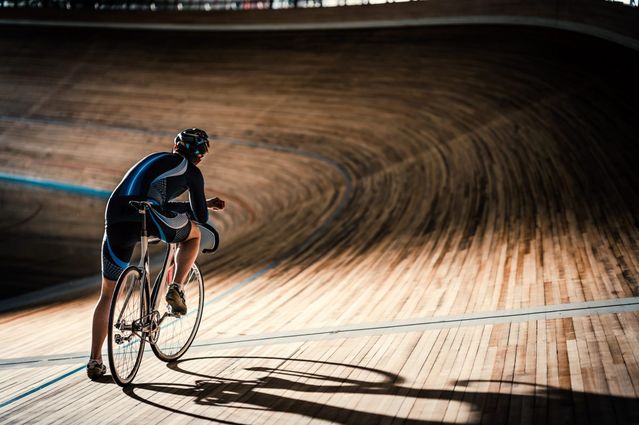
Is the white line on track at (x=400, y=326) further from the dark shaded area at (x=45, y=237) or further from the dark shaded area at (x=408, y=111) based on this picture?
the dark shaded area at (x=45, y=237)

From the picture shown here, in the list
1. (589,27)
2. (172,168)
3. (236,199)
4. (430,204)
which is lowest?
(236,199)

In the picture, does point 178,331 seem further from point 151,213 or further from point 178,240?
point 151,213

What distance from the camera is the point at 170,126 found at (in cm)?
977

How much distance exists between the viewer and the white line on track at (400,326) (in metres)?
3.04

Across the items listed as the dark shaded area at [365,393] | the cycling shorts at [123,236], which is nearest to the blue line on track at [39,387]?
the dark shaded area at [365,393]

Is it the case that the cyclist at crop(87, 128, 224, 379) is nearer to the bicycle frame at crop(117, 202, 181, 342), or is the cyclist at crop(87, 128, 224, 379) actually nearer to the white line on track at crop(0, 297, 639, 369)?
the bicycle frame at crop(117, 202, 181, 342)

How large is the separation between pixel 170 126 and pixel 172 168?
24.1 feet

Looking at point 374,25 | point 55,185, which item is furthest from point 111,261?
point 374,25

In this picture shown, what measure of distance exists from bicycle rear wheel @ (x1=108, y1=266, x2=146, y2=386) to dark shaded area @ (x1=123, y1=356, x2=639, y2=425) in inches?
3.1

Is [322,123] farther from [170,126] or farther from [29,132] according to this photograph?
[29,132]

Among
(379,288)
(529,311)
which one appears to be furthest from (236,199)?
(529,311)

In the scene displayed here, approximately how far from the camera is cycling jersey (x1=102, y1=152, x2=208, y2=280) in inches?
102

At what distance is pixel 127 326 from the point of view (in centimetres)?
260

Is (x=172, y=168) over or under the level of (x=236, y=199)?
over
